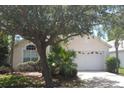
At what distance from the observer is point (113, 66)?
2783 centimetres

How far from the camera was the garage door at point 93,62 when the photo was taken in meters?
30.8

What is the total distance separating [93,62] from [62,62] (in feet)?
31.4

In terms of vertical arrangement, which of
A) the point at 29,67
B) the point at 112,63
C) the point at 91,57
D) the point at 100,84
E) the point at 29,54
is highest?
the point at 29,54

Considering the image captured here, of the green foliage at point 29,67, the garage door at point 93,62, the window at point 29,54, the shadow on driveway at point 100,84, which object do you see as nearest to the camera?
the shadow on driveway at point 100,84

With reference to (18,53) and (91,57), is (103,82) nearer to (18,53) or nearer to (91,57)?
(91,57)

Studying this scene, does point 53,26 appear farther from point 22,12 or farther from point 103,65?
point 103,65

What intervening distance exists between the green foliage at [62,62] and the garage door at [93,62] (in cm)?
858

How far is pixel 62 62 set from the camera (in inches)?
858

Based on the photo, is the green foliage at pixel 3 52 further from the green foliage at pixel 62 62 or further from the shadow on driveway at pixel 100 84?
the shadow on driveway at pixel 100 84

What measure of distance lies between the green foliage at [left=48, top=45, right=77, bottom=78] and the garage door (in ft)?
28.1

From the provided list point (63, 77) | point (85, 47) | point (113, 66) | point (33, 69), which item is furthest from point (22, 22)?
point (85, 47)

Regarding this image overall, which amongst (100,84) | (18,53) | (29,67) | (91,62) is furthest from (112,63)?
(100,84)

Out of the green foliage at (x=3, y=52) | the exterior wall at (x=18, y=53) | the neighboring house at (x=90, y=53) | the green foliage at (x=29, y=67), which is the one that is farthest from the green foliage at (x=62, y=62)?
the neighboring house at (x=90, y=53)

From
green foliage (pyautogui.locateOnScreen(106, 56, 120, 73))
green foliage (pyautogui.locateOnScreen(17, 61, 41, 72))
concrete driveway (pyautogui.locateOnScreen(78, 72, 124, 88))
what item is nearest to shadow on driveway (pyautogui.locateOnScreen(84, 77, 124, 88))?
concrete driveway (pyautogui.locateOnScreen(78, 72, 124, 88))
